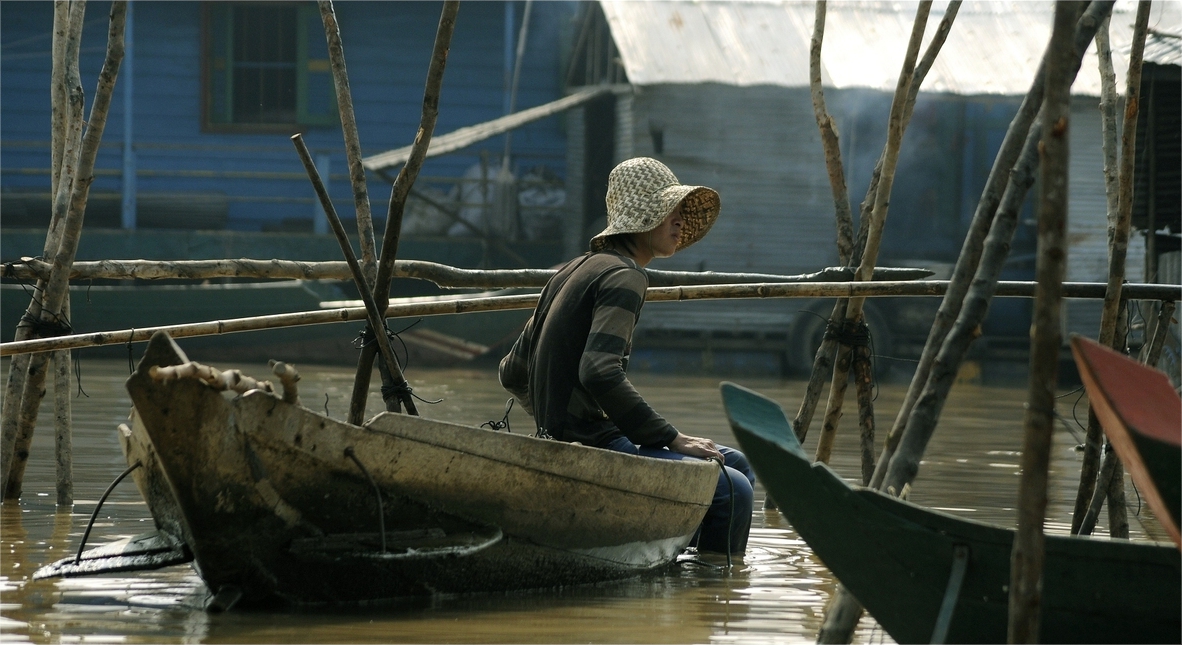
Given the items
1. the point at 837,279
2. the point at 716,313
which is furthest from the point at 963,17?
the point at 837,279

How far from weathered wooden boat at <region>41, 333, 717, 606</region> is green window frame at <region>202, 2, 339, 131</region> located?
13.3 meters

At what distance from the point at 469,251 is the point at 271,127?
3.22 m

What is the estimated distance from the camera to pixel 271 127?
1644cm

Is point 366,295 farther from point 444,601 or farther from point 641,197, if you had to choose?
point 444,601

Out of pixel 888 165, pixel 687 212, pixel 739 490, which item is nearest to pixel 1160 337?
pixel 888 165

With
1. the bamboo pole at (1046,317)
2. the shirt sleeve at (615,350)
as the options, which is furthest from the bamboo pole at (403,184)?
the bamboo pole at (1046,317)

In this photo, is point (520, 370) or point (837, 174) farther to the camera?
point (837, 174)

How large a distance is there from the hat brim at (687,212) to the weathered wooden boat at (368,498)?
81 centimetres

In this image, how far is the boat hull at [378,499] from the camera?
3.26 m

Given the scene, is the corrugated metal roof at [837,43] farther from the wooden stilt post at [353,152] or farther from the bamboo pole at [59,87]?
the wooden stilt post at [353,152]

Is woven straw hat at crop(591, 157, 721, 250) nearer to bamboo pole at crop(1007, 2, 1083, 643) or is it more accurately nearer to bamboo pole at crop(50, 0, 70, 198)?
bamboo pole at crop(1007, 2, 1083, 643)

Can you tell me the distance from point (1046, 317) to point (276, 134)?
15.0 m

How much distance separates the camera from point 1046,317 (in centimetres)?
245

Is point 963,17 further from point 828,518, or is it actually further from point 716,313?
point 828,518
